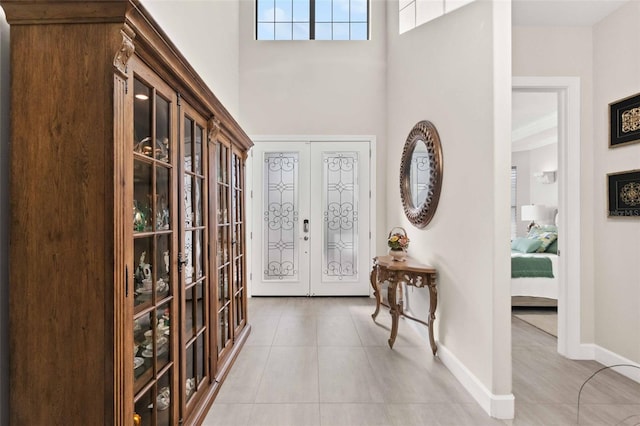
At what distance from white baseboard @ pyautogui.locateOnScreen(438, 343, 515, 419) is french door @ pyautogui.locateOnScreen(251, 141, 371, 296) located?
237cm

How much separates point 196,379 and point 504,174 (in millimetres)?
2370

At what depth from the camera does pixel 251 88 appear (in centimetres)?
467

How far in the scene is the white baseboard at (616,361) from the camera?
7.73 feet

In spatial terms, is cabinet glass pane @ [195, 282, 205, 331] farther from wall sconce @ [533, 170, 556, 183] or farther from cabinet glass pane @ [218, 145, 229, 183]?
wall sconce @ [533, 170, 556, 183]

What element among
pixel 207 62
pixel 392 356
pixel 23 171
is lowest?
pixel 392 356

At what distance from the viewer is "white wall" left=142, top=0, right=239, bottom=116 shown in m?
2.12

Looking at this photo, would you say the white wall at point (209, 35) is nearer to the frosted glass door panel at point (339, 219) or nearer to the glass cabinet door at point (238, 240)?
the glass cabinet door at point (238, 240)

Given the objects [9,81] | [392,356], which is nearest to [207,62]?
[9,81]

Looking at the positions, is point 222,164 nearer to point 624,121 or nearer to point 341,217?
point 341,217

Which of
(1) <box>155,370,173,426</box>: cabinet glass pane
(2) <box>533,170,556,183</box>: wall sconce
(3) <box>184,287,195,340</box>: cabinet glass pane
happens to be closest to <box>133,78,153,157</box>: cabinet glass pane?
(3) <box>184,287,195,340</box>: cabinet glass pane

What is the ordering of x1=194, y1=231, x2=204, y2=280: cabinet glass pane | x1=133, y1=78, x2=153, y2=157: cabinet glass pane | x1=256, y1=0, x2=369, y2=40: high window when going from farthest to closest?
x1=256, y1=0, x2=369, y2=40: high window, x1=194, y1=231, x2=204, y2=280: cabinet glass pane, x1=133, y1=78, x2=153, y2=157: cabinet glass pane

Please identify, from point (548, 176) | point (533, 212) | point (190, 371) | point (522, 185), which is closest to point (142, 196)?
point (190, 371)

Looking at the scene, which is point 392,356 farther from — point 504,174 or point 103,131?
point 103,131

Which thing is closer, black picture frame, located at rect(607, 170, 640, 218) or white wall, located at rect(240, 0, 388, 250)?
black picture frame, located at rect(607, 170, 640, 218)
